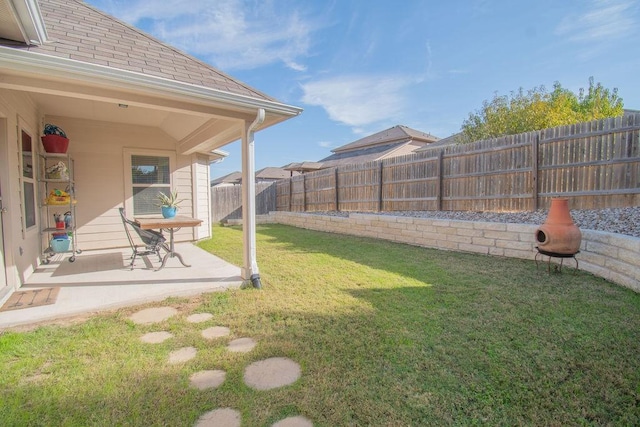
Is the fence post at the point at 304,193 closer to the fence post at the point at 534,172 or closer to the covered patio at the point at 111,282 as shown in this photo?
the covered patio at the point at 111,282

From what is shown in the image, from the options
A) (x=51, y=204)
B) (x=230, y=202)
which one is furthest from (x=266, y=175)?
(x=51, y=204)

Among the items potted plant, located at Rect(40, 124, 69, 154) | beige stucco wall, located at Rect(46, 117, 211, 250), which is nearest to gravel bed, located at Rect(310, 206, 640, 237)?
beige stucco wall, located at Rect(46, 117, 211, 250)

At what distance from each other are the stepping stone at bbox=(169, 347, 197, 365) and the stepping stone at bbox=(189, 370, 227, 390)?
0.24 m

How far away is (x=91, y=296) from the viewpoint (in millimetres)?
3338

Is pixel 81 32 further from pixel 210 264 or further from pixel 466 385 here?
pixel 466 385

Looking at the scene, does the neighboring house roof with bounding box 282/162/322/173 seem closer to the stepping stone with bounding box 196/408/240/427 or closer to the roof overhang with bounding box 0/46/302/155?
the roof overhang with bounding box 0/46/302/155

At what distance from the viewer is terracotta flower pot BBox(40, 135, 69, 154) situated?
185 inches

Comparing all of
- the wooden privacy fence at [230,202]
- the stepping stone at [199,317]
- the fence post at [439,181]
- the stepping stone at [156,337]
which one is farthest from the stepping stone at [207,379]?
the wooden privacy fence at [230,202]

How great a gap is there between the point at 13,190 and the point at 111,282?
1427mm

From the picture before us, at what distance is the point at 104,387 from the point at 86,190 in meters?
5.27

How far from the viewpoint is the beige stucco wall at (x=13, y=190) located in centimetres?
324

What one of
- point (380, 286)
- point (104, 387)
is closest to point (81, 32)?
point (104, 387)

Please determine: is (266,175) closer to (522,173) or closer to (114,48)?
(522,173)

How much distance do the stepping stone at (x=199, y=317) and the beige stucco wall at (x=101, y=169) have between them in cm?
434
